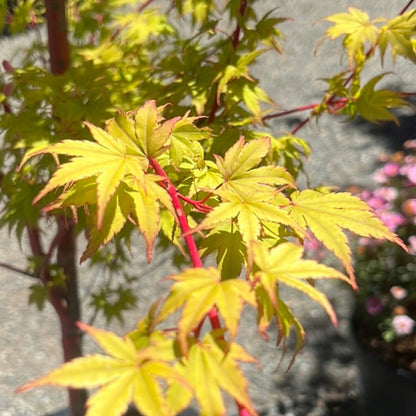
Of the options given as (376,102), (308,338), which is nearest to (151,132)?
(376,102)

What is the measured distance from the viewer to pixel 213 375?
552 mm

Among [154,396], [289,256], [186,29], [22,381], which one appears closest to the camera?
[154,396]

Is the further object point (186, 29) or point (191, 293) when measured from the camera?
point (186, 29)

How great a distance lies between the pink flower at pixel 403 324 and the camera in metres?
2.22

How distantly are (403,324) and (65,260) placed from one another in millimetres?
1300

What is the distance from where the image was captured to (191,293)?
570 millimetres

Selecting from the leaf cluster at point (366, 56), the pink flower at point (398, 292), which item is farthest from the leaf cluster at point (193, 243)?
the pink flower at point (398, 292)

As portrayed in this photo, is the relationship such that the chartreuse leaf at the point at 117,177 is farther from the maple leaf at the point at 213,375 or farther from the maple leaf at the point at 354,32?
the maple leaf at the point at 354,32

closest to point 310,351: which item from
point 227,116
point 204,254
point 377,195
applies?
point 377,195

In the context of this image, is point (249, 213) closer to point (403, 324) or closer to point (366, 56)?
point (366, 56)

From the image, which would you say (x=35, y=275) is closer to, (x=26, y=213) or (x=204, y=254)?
(x=26, y=213)

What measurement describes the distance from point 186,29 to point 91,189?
4406 millimetres

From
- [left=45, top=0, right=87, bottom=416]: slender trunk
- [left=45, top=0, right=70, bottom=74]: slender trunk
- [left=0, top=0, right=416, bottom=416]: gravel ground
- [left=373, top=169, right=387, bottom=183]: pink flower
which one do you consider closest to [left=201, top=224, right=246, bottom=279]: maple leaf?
[left=45, top=0, right=87, bottom=416]: slender trunk

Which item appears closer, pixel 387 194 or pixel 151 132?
pixel 151 132
